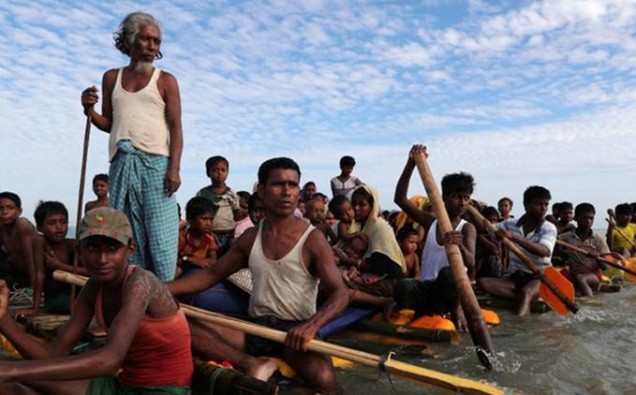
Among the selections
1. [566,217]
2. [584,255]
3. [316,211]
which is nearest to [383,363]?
[316,211]

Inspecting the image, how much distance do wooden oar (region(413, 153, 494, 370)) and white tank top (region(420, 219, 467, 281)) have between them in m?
0.64

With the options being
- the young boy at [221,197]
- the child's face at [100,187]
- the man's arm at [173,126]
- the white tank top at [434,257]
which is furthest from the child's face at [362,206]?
the child's face at [100,187]

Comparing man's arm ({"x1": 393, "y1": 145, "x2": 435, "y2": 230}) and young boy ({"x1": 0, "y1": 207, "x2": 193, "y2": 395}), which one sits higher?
man's arm ({"x1": 393, "y1": 145, "x2": 435, "y2": 230})

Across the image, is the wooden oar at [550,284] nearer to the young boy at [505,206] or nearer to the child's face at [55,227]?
the child's face at [55,227]

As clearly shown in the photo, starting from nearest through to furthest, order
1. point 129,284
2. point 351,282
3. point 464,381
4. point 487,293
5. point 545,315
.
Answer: point 129,284
point 464,381
point 351,282
point 545,315
point 487,293

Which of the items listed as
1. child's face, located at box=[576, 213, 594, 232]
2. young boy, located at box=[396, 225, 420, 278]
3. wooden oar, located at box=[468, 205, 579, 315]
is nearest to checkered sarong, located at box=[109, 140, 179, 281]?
wooden oar, located at box=[468, 205, 579, 315]

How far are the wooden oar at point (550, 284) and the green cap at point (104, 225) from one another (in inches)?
150

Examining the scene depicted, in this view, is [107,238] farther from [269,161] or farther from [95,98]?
[95,98]

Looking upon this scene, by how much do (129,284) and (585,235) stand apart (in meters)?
8.66

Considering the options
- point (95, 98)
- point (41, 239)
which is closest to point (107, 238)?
point (95, 98)

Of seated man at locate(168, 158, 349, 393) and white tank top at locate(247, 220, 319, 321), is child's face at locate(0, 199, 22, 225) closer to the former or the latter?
seated man at locate(168, 158, 349, 393)

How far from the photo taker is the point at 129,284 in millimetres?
2348

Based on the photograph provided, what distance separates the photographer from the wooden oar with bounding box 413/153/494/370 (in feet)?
12.6

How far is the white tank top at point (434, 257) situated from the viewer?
16.5ft
